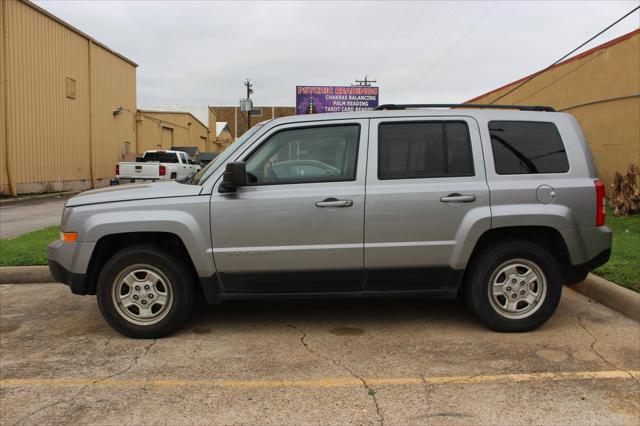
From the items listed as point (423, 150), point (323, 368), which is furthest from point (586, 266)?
point (323, 368)

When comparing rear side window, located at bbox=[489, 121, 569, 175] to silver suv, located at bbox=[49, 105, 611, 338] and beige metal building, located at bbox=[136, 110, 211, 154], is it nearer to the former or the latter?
silver suv, located at bbox=[49, 105, 611, 338]

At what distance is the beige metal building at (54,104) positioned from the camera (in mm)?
17500

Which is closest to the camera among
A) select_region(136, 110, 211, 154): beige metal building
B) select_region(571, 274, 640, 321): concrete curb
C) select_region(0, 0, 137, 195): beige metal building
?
select_region(571, 274, 640, 321): concrete curb

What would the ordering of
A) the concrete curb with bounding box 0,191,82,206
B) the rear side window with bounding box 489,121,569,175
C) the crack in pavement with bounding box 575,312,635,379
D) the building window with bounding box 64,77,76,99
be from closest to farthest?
the crack in pavement with bounding box 575,312,635,379 < the rear side window with bounding box 489,121,569,175 < the concrete curb with bounding box 0,191,82,206 < the building window with bounding box 64,77,76,99

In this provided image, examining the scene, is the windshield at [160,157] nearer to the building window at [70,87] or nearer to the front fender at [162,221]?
the building window at [70,87]

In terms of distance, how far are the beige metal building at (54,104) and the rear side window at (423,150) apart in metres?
16.9

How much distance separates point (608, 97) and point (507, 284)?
32.2 feet

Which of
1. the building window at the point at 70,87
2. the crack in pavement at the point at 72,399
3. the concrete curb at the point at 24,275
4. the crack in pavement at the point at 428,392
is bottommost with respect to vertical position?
the crack in pavement at the point at 72,399

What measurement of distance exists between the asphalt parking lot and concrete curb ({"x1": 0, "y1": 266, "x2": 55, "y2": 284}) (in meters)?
1.04

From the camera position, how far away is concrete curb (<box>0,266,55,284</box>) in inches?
249

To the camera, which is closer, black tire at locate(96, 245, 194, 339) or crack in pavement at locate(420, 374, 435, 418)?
crack in pavement at locate(420, 374, 435, 418)

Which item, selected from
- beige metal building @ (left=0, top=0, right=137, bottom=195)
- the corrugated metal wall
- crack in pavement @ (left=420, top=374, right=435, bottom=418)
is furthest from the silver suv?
the corrugated metal wall

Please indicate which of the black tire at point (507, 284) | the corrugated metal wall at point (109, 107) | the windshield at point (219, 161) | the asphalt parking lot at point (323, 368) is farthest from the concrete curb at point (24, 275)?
the corrugated metal wall at point (109, 107)

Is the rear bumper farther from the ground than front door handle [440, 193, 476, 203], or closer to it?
closer to it
